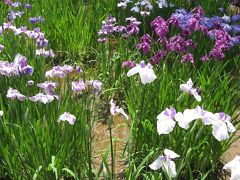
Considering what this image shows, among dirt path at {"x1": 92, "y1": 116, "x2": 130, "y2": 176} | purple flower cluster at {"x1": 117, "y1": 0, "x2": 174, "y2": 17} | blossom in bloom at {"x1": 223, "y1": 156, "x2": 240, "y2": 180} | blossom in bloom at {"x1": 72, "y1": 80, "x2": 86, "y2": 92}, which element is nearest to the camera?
blossom in bloom at {"x1": 223, "y1": 156, "x2": 240, "y2": 180}

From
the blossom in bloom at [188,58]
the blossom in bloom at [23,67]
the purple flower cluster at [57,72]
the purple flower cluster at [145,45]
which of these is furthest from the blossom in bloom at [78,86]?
the blossom in bloom at [188,58]

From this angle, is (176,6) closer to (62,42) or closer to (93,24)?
(93,24)

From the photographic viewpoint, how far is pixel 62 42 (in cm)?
418

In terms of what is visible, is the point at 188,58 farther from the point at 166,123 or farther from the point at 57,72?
the point at 166,123

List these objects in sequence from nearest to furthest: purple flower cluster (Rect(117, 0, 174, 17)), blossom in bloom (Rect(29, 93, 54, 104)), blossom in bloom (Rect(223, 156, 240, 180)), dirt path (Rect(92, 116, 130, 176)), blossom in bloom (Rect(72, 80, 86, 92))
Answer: blossom in bloom (Rect(223, 156, 240, 180)) → blossom in bloom (Rect(29, 93, 54, 104)) → blossom in bloom (Rect(72, 80, 86, 92)) → dirt path (Rect(92, 116, 130, 176)) → purple flower cluster (Rect(117, 0, 174, 17))

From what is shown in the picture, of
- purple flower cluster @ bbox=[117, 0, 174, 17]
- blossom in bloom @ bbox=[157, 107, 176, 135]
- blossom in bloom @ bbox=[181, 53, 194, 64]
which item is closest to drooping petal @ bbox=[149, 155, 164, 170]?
blossom in bloom @ bbox=[157, 107, 176, 135]

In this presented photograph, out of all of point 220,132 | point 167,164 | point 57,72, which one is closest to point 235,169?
point 220,132

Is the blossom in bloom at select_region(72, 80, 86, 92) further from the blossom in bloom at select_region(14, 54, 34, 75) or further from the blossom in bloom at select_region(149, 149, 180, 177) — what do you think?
the blossom in bloom at select_region(149, 149, 180, 177)

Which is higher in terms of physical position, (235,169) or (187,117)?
(187,117)

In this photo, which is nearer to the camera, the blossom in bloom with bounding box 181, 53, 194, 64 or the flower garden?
the flower garden

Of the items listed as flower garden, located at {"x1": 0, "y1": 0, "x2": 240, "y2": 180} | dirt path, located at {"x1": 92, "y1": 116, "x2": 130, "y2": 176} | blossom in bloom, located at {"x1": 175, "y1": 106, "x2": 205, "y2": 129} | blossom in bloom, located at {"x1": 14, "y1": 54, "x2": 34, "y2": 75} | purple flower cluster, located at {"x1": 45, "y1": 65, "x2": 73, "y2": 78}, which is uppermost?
blossom in bloom, located at {"x1": 14, "y1": 54, "x2": 34, "y2": 75}

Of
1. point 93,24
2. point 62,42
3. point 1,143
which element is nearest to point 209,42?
point 93,24

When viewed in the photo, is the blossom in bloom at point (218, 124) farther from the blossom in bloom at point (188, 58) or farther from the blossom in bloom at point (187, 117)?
the blossom in bloom at point (188, 58)

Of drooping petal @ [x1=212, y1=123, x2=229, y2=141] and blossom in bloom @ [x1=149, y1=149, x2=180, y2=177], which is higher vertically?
drooping petal @ [x1=212, y1=123, x2=229, y2=141]
